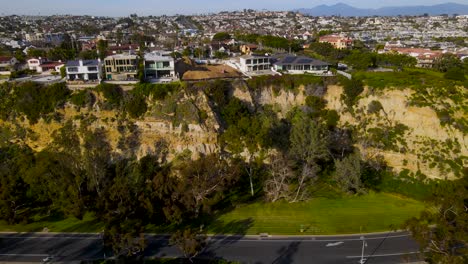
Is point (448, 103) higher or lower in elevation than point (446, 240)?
higher

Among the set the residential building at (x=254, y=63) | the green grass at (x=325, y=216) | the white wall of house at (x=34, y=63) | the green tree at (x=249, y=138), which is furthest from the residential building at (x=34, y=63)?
the green grass at (x=325, y=216)

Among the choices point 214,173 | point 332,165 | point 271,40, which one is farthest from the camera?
point 271,40

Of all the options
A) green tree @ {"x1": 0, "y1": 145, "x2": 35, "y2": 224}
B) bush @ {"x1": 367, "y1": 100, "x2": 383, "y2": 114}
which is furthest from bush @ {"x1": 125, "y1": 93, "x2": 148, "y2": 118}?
bush @ {"x1": 367, "y1": 100, "x2": 383, "y2": 114}

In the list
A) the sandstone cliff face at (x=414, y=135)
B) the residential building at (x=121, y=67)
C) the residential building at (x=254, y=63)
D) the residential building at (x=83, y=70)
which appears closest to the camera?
the sandstone cliff face at (x=414, y=135)

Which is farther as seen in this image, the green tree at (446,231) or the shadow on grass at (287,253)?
the shadow on grass at (287,253)

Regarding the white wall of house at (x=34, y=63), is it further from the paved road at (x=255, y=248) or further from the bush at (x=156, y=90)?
the paved road at (x=255, y=248)

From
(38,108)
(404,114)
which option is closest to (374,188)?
(404,114)

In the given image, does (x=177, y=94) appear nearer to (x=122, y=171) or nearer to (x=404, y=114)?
(x=122, y=171)
